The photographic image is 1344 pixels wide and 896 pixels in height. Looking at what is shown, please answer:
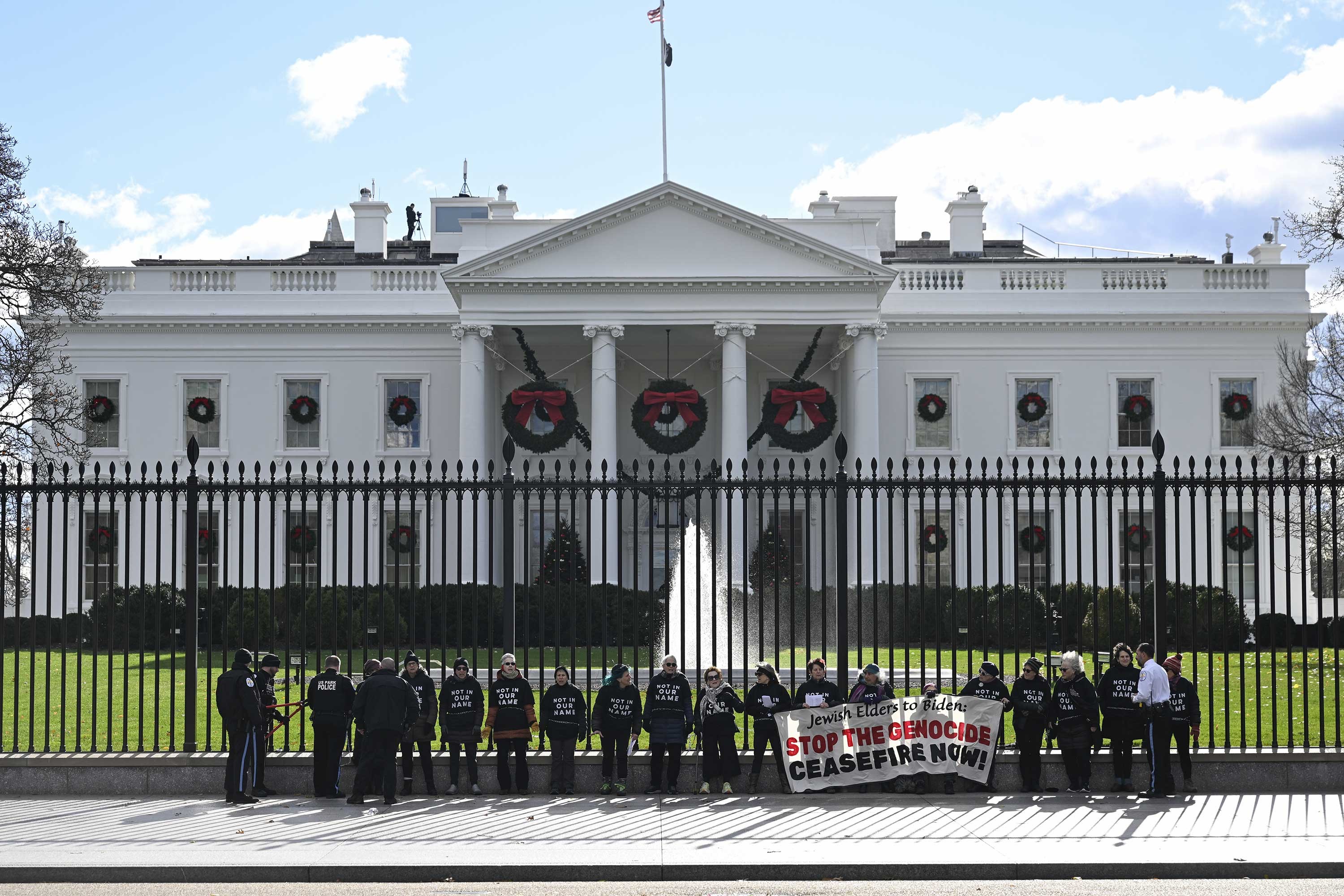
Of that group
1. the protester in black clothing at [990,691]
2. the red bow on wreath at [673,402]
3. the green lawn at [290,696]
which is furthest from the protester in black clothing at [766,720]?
the red bow on wreath at [673,402]

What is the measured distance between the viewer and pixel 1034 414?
4309 centimetres

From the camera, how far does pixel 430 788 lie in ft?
45.0

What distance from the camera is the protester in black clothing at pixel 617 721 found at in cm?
1352

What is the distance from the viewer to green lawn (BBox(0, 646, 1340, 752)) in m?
13.5

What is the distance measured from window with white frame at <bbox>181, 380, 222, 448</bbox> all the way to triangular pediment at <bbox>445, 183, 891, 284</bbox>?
31.1ft

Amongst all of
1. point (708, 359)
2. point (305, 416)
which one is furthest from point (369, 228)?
point (708, 359)

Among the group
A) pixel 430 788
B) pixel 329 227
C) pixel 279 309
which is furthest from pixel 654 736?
pixel 329 227

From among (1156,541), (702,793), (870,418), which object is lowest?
(702,793)

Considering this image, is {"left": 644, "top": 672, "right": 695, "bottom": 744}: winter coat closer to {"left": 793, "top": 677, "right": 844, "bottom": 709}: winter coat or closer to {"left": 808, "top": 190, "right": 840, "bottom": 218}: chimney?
{"left": 793, "top": 677, "right": 844, "bottom": 709}: winter coat

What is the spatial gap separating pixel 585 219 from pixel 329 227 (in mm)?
33334

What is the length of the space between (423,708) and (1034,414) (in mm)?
32488

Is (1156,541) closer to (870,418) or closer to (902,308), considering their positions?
(870,418)

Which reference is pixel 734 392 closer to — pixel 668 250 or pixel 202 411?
pixel 668 250

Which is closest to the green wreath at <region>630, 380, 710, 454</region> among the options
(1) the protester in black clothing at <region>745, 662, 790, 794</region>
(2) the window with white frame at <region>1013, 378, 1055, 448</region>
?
(2) the window with white frame at <region>1013, 378, 1055, 448</region>
